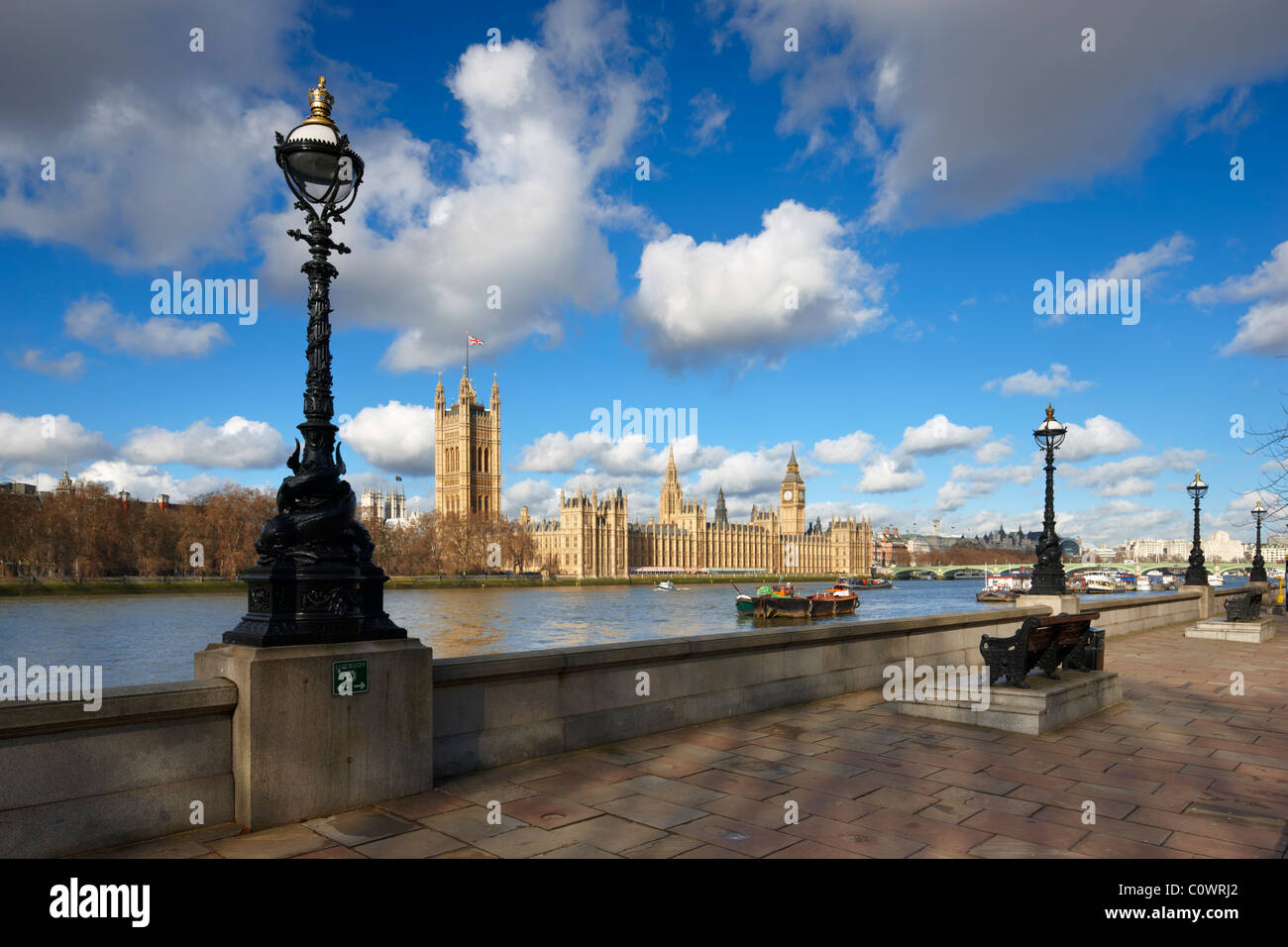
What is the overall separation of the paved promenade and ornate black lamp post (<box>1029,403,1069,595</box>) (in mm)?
6715

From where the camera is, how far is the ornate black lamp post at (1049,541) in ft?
50.7

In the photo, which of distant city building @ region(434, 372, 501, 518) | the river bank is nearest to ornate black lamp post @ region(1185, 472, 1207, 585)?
the river bank

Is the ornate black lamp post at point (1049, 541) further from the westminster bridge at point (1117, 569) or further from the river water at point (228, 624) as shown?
the westminster bridge at point (1117, 569)

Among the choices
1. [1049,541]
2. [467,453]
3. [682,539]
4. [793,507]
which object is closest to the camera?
[1049,541]

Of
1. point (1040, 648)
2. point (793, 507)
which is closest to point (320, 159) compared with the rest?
point (1040, 648)

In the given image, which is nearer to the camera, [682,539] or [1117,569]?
[1117,569]

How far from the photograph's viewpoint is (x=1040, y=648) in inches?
344

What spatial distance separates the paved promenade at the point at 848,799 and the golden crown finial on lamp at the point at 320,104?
15.2 feet

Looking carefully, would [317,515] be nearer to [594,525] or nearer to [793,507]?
[594,525]

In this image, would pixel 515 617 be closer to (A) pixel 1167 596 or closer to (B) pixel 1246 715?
(A) pixel 1167 596

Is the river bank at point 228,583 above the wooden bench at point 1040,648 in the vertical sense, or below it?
below

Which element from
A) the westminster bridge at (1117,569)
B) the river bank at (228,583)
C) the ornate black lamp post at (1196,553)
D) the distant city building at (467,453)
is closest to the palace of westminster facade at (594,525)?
the distant city building at (467,453)

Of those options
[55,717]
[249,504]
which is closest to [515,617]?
[249,504]

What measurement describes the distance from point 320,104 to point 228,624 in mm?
42949
